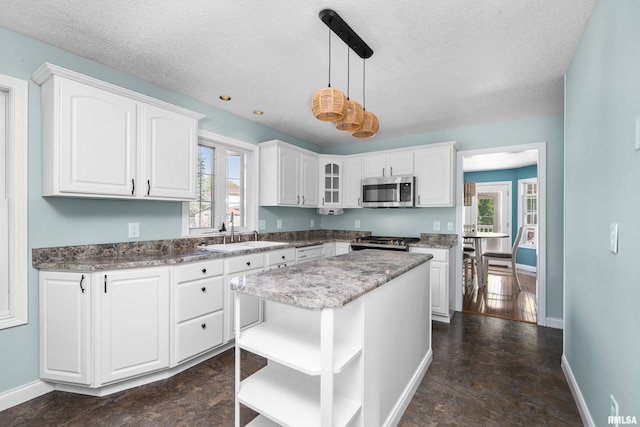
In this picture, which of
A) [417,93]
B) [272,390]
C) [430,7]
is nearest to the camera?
[272,390]

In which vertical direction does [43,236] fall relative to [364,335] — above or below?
above

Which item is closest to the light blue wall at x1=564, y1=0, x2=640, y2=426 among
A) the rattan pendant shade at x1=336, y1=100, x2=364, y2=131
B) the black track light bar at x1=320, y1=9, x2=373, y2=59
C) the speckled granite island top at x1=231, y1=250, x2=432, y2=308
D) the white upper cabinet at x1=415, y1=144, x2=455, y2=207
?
the speckled granite island top at x1=231, y1=250, x2=432, y2=308

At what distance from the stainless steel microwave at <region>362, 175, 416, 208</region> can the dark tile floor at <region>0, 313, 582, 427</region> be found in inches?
74.9

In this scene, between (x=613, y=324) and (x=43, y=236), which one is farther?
(x=43, y=236)

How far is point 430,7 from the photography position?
5.62 feet

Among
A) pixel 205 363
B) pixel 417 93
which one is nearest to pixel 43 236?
pixel 205 363

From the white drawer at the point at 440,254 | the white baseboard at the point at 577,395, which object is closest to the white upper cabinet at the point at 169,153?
the white drawer at the point at 440,254

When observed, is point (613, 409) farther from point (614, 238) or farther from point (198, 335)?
point (198, 335)

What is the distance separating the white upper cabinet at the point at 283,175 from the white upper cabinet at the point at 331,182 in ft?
0.96

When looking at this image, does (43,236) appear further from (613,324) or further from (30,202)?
(613,324)

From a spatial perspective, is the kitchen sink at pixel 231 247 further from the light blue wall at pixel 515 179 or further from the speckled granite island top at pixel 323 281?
the light blue wall at pixel 515 179

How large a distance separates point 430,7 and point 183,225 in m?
2.74

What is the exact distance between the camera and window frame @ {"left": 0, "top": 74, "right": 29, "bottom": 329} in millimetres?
1967

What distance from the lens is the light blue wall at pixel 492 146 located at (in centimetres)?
338
